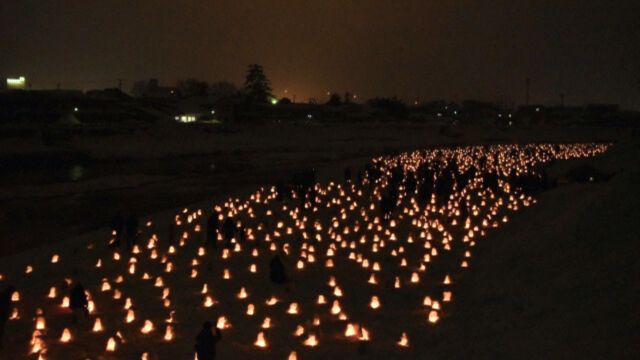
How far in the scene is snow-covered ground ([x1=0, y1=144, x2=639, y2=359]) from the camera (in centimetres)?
917

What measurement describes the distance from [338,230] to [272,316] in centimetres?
734

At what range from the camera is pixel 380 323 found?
10.5m

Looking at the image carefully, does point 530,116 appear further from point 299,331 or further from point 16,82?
point 299,331

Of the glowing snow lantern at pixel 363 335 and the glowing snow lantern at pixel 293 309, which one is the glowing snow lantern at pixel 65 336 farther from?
the glowing snow lantern at pixel 363 335

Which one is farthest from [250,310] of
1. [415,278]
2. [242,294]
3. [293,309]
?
[415,278]

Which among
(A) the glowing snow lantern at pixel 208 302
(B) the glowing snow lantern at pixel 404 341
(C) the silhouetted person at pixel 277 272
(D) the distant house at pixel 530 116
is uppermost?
(D) the distant house at pixel 530 116

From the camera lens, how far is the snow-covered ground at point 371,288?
917 cm

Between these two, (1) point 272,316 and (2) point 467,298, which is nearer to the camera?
(1) point 272,316

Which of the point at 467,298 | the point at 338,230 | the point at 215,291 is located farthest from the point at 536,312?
the point at 338,230

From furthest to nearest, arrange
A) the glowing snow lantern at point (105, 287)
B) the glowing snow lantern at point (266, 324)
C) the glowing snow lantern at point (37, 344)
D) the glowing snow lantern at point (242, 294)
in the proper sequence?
the glowing snow lantern at point (105, 287), the glowing snow lantern at point (242, 294), the glowing snow lantern at point (266, 324), the glowing snow lantern at point (37, 344)

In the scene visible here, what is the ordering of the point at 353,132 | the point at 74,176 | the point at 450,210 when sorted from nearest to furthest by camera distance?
the point at 450,210
the point at 74,176
the point at 353,132

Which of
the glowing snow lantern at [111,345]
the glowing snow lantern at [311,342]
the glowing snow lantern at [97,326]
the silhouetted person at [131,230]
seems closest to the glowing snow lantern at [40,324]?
the glowing snow lantern at [97,326]

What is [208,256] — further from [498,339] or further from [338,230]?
Result: [498,339]

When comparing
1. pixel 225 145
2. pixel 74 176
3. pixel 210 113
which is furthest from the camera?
pixel 210 113
